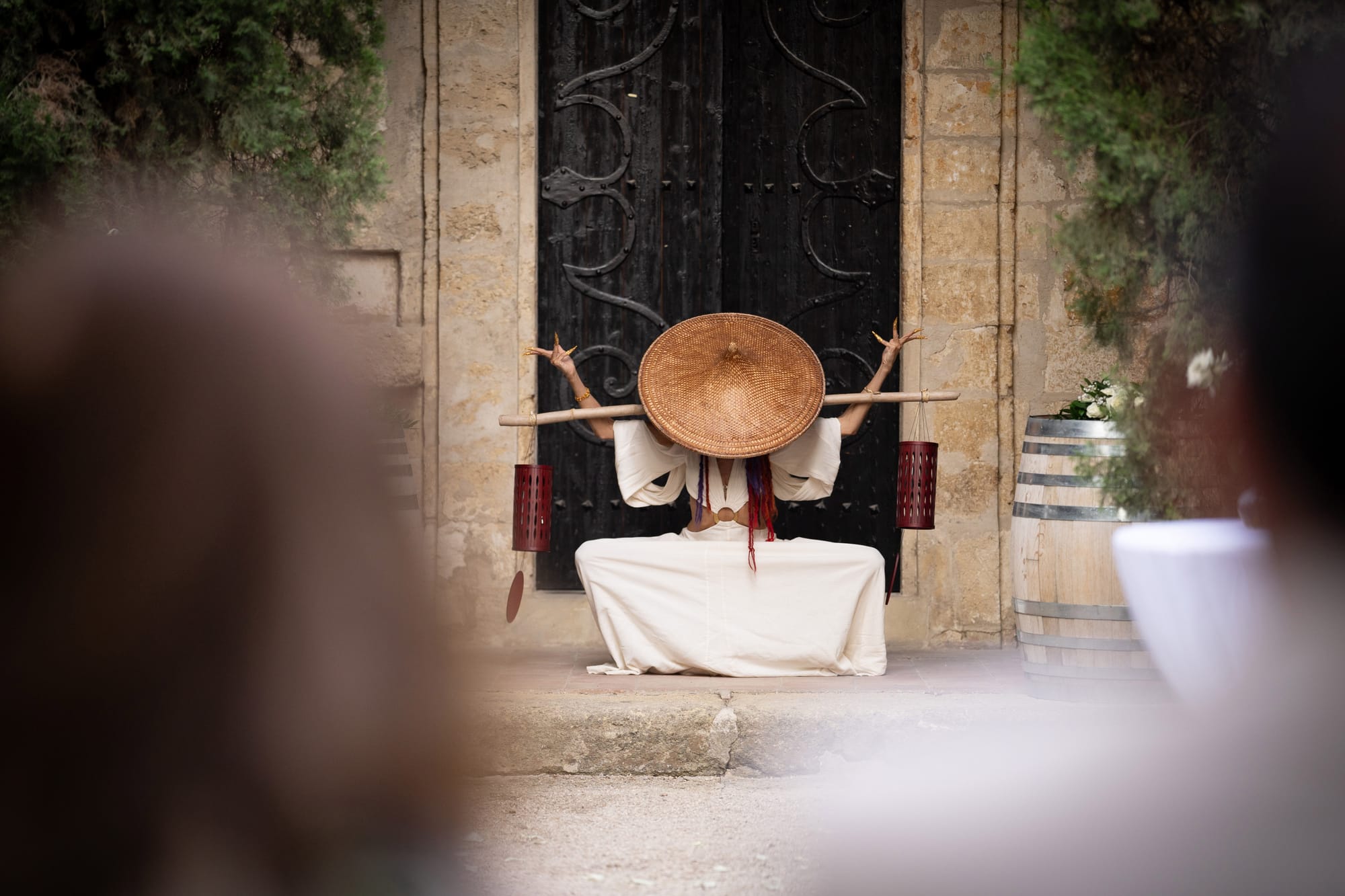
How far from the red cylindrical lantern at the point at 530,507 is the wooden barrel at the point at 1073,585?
73.2 inches

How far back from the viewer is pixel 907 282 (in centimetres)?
614

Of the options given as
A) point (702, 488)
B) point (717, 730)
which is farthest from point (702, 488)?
point (717, 730)

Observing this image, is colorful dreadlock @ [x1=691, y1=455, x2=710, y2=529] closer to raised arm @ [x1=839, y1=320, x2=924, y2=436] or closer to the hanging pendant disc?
raised arm @ [x1=839, y1=320, x2=924, y2=436]

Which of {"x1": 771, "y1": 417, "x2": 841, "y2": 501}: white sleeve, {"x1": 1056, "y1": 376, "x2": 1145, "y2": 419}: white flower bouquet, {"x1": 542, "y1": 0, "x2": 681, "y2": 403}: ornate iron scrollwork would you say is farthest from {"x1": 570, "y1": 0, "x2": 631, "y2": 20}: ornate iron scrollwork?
{"x1": 1056, "y1": 376, "x2": 1145, "y2": 419}: white flower bouquet

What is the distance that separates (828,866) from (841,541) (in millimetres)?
3121

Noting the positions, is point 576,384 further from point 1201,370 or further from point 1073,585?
point 1201,370

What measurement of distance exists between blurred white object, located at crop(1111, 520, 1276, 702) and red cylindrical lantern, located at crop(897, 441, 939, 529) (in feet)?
2.98

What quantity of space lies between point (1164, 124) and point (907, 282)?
133 inches

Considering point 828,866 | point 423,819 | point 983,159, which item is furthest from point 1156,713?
point 423,819

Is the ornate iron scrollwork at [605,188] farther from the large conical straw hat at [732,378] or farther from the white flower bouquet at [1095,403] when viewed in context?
the white flower bouquet at [1095,403]

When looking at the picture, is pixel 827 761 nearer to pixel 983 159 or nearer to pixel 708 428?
pixel 708 428

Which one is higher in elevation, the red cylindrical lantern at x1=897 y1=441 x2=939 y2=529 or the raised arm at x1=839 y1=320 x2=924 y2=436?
the raised arm at x1=839 y1=320 x2=924 y2=436

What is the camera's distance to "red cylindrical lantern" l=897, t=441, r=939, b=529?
5.21m

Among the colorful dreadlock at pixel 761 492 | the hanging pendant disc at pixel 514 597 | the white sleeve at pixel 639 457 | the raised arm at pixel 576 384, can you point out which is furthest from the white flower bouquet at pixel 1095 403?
the hanging pendant disc at pixel 514 597
